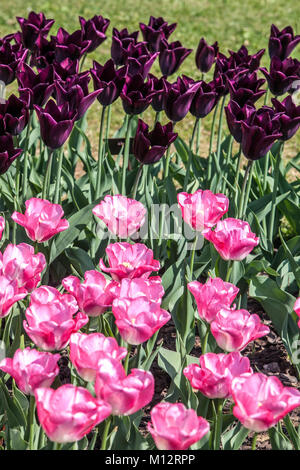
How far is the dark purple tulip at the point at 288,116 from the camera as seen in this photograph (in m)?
2.67

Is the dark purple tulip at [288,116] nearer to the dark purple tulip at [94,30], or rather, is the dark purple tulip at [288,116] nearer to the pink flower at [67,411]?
the dark purple tulip at [94,30]

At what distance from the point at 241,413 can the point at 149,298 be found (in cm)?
39

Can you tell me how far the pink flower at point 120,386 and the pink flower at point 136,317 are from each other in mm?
160

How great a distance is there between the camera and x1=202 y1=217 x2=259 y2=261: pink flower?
208cm

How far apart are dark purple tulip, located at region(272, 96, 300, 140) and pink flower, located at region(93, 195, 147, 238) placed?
75 centimetres

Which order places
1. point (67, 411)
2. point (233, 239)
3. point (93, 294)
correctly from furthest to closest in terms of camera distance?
point (233, 239) < point (93, 294) < point (67, 411)

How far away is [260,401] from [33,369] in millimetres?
478

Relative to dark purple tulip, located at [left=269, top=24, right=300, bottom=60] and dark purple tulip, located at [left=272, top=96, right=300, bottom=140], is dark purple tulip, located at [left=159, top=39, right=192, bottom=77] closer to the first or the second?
dark purple tulip, located at [left=269, top=24, right=300, bottom=60]

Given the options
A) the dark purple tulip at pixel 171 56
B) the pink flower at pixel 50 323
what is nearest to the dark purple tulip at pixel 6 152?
the pink flower at pixel 50 323

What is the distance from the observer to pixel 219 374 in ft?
5.34

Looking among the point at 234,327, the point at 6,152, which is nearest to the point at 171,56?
the point at 6,152

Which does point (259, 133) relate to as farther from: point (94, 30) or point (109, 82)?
point (94, 30)

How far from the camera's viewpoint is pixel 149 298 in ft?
5.76
